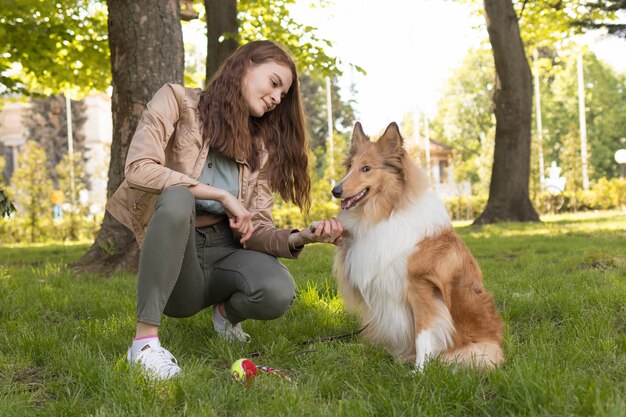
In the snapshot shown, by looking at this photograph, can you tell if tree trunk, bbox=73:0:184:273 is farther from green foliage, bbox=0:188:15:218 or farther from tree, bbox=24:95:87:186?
tree, bbox=24:95:87:186

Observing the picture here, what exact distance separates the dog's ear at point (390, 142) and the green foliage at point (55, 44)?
903 cm

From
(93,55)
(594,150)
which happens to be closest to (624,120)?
(594,150)

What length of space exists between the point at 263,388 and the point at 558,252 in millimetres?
6221

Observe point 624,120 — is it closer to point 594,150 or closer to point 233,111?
point 594,150

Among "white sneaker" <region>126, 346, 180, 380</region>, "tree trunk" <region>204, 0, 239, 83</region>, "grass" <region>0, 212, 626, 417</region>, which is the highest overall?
"tree trunk" <region>204, 0, 239, 83</region>

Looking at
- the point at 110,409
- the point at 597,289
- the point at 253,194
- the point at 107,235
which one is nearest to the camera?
the point at 110,409

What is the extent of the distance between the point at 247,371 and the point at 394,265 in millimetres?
1037

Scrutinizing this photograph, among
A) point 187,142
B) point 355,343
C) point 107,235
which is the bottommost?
point 355,343

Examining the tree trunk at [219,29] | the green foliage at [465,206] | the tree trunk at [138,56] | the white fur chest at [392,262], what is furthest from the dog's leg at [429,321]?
the green foliage at [465,206]

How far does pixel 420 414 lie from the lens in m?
2.56

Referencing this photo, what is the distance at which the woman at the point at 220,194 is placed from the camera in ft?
10.6

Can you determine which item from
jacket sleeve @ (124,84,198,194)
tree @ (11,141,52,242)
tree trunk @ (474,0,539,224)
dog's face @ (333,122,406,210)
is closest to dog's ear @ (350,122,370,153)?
dog's face @ (333,122,406,210)

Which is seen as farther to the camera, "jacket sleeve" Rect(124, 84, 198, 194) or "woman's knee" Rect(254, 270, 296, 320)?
"woman's knee" Rect(254, 270, 296, 320)

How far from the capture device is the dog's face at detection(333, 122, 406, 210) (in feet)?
12.1
